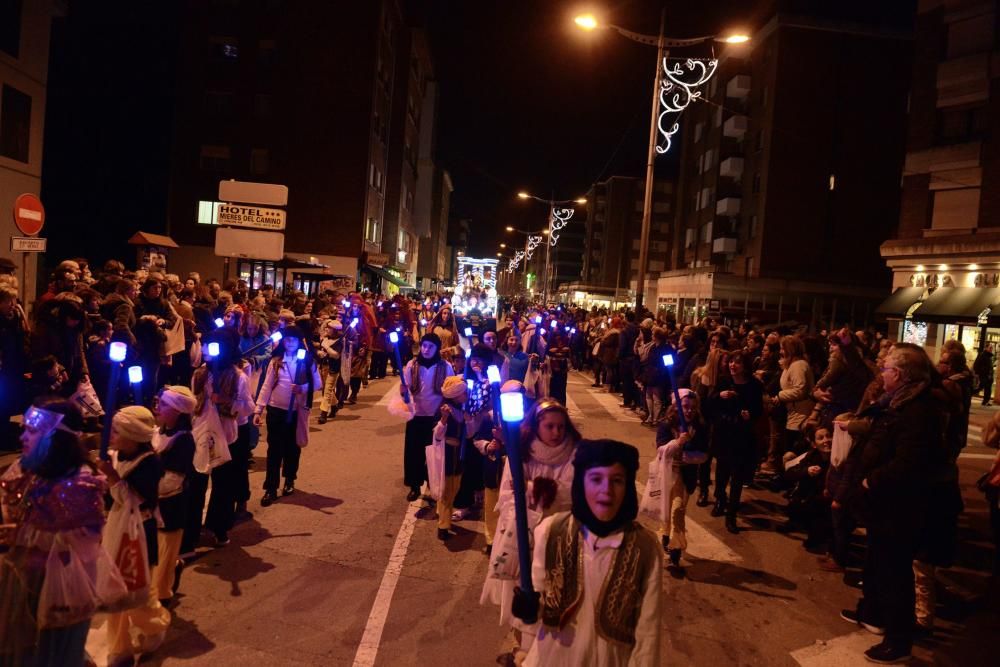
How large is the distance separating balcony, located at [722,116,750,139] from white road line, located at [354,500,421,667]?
4532cm

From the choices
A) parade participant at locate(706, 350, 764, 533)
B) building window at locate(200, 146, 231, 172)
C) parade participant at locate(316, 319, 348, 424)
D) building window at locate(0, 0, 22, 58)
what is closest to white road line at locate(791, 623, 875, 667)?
parade participant at locate(706, 350, 764, 533)

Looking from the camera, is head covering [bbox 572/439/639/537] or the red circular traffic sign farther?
the red circular traffic sign

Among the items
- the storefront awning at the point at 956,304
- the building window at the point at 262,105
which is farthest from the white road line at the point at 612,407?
the building window at the point at 262,105

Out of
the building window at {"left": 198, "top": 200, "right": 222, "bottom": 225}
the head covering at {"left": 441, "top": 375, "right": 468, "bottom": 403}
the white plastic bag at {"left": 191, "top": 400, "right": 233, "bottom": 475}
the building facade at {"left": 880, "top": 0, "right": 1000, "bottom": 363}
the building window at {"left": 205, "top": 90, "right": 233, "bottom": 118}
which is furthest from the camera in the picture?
the building window at {"left": 205, "top": 90, "right": 233, "bottom": 118}

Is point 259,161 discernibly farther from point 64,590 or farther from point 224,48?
point 64,590

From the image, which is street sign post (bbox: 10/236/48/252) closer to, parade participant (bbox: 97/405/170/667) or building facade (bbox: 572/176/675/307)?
parade participant (bbox: 97/405/170/667)

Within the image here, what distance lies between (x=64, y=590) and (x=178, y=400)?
5.33ft

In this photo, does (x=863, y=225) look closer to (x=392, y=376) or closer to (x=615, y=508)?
(x=392, y=376)

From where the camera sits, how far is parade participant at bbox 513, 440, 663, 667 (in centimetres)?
283

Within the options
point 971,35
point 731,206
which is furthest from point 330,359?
point 731,206

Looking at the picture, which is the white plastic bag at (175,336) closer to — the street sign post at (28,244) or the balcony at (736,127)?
the street sign post at (28,244)

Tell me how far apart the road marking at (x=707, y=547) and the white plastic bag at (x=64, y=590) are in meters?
4.82

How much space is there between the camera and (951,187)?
25547 millimetres

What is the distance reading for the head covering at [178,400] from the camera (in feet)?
15.5
